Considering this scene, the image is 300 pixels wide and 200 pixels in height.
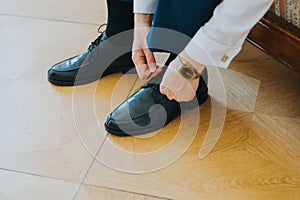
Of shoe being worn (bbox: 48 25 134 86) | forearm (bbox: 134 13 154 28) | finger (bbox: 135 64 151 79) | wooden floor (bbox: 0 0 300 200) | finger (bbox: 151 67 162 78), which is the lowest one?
wooden floor (bbox: 0 0 300 200)

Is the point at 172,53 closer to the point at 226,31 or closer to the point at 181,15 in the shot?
the point at 181,15

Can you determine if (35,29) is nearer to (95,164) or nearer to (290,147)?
(95,164)

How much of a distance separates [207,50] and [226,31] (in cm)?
4

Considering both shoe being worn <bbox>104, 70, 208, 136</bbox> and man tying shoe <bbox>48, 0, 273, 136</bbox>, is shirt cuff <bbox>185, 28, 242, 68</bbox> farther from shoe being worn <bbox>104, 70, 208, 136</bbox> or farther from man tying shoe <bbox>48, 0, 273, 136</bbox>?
shoe being worn <bbox>104, 70, 208, 136</bbox>

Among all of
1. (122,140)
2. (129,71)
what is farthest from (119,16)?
(122,140)

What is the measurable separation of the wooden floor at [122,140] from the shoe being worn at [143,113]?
2cm

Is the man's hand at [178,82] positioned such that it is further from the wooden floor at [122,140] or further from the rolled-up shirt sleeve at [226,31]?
the wooden floor at [122,140]

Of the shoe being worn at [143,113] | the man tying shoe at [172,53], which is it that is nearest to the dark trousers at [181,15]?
the man tying shoe at [172,53]

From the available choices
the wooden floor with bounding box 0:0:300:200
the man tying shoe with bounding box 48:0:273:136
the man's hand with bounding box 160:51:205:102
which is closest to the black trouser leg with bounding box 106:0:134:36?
the man tying shoe with bounding box 48:0:273:136

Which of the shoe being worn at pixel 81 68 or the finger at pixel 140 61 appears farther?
the shoe being worn at pixel 81 68

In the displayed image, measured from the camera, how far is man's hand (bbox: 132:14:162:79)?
74cm

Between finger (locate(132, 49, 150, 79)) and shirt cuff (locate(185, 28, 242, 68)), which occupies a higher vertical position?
shirt cuff (locate(185, 28, 242, 68))

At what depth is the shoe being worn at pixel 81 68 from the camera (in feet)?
3.15

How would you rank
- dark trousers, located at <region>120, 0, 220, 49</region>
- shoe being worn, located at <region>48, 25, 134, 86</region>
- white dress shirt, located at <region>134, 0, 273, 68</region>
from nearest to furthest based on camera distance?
white dress shirt, located at <region>134, 0, 273, 68</region>, dark trousers, located at <region>120, 0, 220, 49</region>, shoe being worn, located at <region>48, 25, 134, 86</region>
